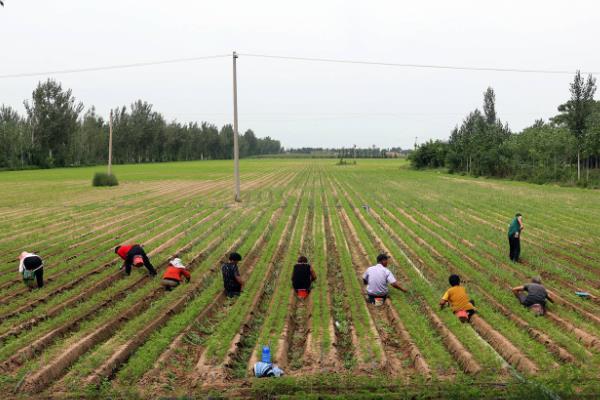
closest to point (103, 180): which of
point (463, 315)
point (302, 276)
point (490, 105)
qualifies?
point (302, 276)

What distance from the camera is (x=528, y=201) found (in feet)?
96.9

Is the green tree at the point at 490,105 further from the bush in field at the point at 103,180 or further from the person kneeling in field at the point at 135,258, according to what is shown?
the person kneeling in field at the point at 135,258

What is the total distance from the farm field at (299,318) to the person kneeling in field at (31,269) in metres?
0.33

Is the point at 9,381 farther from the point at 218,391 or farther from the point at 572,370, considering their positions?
the point at 572,370

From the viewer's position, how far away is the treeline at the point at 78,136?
84375 mm

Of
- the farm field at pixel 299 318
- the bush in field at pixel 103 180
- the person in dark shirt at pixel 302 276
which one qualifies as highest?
the bush in field at pixel 103 180

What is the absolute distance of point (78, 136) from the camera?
3853 inches

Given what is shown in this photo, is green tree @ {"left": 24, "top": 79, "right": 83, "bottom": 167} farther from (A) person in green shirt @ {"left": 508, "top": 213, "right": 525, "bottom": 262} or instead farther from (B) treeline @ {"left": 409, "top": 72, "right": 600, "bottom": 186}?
(A) person in green shirt @ {"left": 508, "top": 213, "right": 525, "bottom": 262}

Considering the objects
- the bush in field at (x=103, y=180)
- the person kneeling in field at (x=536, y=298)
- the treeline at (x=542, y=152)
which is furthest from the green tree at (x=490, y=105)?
the person kneeling in field at (x=536, y=298)

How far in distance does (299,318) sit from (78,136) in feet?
331

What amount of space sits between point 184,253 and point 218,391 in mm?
9246

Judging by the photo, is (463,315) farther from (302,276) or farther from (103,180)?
(103,180)

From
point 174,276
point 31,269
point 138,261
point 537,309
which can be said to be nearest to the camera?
point 537,309

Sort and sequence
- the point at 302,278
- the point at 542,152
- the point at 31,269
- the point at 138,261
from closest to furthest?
1. the point at 302,278
2. the point at 31,269
3. the point at 138,261
4. the point at 542,152
